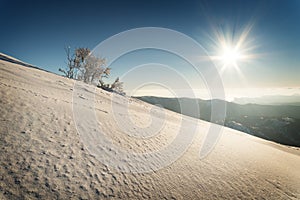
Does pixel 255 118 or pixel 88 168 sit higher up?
pixel 255 118

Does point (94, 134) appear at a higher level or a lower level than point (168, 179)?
higher

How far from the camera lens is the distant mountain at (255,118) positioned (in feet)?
285

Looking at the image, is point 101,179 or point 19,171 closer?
point 19,171

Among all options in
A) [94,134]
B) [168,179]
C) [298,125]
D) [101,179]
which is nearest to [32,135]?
[94,134]

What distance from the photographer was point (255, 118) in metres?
128

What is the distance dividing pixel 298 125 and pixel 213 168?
15446 cm

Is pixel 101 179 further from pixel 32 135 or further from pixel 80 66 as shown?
pixel 80 66

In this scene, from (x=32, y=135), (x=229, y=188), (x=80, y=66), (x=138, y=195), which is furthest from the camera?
(x=80, y=66)

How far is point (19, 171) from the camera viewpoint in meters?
3.79

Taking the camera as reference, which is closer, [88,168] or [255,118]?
[88,168]

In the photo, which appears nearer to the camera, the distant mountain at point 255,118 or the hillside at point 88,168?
the hillside at point 88,168

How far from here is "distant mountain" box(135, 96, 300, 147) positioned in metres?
86.8

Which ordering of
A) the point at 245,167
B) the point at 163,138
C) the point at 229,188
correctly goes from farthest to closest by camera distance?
the point at 163,138 < the point at 245,167 < the point at 229,188

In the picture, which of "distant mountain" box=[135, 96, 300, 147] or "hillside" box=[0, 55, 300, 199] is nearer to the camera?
"hillside" box=[0, 55, 300, 199]
